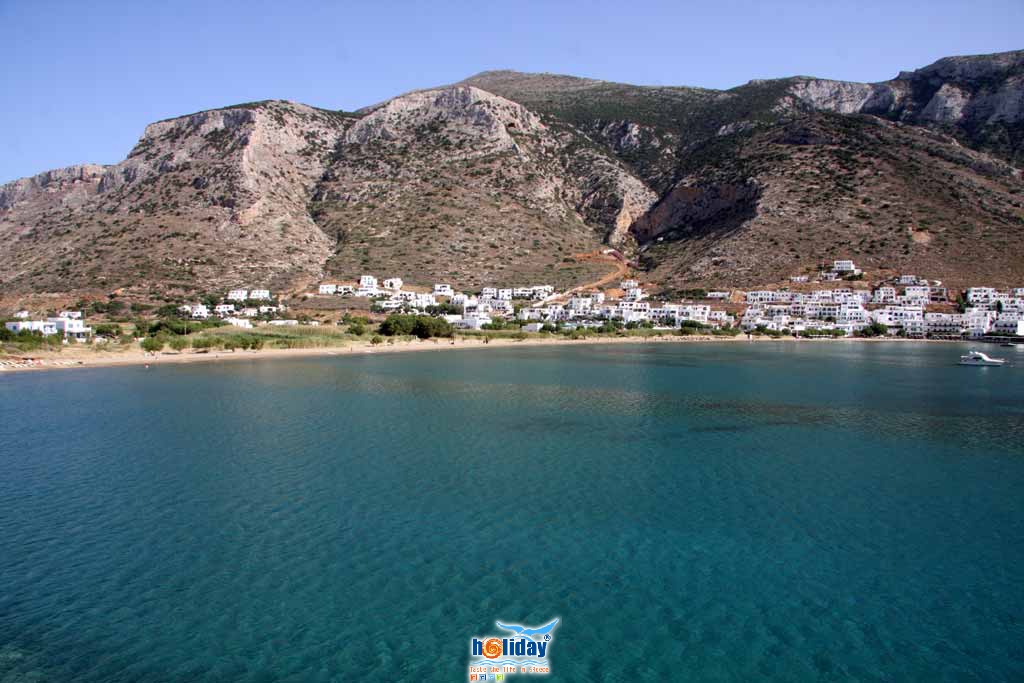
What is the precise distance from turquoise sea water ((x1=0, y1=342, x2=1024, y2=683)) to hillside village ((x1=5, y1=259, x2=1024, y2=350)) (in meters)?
44.8

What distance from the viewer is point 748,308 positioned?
253 feet

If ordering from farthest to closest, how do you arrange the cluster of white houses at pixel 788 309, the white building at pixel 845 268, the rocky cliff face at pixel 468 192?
the rocky cliff face at pixel 468 192 < the white building at pixel 845 268 < the cluster of white houses at pixel 788 309

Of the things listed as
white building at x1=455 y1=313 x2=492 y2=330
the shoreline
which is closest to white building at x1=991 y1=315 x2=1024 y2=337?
the shoreline

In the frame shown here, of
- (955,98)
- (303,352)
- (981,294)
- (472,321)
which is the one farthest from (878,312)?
(303,352)

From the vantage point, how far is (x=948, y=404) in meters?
30.4

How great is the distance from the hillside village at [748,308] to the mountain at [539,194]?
2.41m

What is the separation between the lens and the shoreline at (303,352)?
4381cm

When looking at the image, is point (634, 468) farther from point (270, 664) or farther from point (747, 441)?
point (270, 664)

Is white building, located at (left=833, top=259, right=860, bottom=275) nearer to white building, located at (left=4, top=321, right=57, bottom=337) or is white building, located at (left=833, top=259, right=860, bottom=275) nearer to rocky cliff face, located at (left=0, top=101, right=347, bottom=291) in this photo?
rocky cliff face, located at (left=0, top=101, right=347, bottom=291)

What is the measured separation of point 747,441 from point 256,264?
6458 cm

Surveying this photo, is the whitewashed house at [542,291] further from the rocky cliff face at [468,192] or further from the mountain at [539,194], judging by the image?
the rocky cliff face at [468,192]

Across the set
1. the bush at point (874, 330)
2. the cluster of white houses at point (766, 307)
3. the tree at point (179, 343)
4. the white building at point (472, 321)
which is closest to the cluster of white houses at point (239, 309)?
the cluster of white houses at point (766, 307)

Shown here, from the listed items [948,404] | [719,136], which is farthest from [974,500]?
[719,136]

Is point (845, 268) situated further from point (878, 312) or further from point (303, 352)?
point (303, 352)
